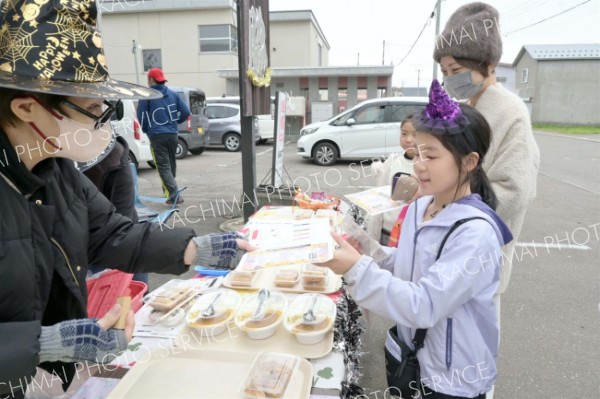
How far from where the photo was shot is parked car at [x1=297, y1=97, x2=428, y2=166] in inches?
396

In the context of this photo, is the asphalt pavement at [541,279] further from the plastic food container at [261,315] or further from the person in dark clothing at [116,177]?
the person in dark clothing at [116,177]

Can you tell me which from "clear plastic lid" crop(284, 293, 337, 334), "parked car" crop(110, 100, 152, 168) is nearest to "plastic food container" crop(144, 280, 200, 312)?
"clear plastic lid" crop(284, 293, 337, 334)

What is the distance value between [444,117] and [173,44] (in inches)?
892

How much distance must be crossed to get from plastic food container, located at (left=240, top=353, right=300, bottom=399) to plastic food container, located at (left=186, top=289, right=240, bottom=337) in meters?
0.28

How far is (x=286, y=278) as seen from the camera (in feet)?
6.72

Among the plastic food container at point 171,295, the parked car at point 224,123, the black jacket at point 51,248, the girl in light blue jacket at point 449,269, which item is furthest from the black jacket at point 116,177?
the parked car at point 224,123

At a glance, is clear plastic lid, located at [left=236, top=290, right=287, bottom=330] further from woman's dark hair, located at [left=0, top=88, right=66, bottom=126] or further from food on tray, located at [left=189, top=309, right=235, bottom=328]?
woman's dark hair, located at [left=0, top=88, right=66, bottom=126]

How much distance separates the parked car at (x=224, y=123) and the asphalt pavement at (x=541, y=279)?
13.5 feet

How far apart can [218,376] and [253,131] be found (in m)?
3.62

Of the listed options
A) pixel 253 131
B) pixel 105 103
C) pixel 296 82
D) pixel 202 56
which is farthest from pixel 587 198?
pixel 202 56

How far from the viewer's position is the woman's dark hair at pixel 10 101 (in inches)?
42.4

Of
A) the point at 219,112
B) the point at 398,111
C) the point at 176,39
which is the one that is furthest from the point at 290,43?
the point at 398,111

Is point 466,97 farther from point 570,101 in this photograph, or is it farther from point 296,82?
point 570,101

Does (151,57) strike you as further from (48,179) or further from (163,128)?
(48,179)
